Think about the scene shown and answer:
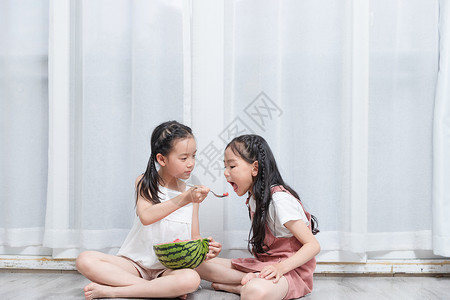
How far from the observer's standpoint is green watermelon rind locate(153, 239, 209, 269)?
117 cm

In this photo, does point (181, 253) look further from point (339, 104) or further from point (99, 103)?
point (339, 104)

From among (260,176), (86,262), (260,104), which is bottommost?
(86,262)

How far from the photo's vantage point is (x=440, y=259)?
151 centimetres

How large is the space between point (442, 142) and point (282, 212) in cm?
65

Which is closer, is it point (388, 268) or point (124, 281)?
point (124, 281)

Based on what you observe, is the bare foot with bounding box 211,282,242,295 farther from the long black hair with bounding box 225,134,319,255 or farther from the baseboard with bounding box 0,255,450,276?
the baseboard with bounding box 0,255,450,276

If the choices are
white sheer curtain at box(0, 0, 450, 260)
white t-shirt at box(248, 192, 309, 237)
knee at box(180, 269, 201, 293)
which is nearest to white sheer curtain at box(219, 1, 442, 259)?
white sheer curtain at box(0, 0, 450, 260)

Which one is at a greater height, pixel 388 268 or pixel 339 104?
pixel 339 104

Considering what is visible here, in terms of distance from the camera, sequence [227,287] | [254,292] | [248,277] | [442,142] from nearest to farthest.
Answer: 1. [254,292]
2. [248,277]
3. [227,287]
4. [442,142]

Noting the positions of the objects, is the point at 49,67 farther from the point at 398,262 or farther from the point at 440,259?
the point at 440,259

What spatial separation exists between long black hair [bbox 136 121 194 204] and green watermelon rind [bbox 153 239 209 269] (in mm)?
184

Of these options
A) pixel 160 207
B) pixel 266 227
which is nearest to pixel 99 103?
pixel 160 207

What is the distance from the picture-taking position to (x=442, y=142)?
144cm

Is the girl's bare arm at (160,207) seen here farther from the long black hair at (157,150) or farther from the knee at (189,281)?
the knee at (189,281)
